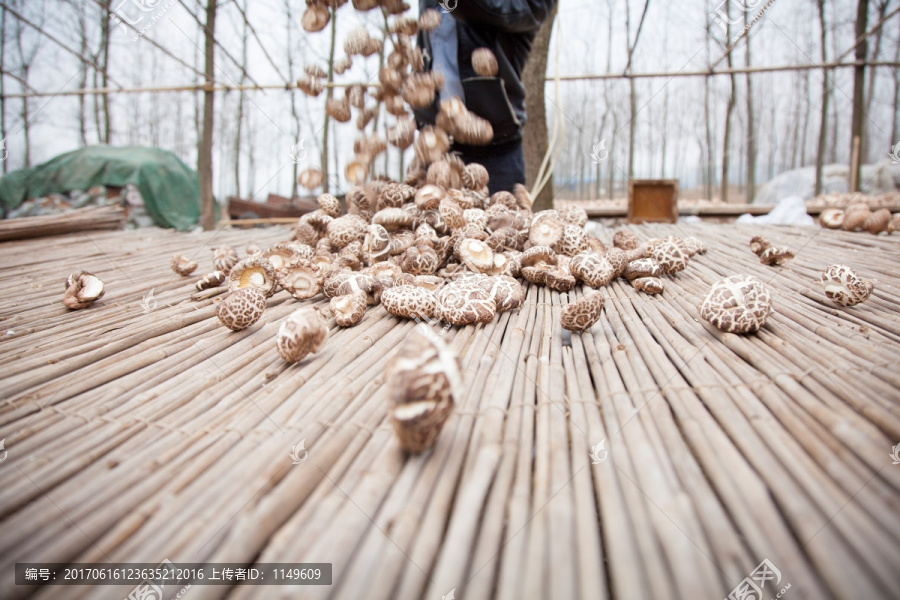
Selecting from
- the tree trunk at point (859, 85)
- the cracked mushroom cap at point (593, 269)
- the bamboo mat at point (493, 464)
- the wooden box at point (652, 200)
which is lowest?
the bamboo mat at point (493, 464)

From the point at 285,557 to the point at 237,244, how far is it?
11.0ft

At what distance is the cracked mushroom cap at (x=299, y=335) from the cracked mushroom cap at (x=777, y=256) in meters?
2.33

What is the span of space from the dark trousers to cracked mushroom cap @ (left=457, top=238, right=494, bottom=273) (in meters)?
1.92

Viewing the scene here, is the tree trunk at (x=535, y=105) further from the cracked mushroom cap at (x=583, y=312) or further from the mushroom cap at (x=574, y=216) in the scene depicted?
the cracked mushroom cap at (x=583, y=312)

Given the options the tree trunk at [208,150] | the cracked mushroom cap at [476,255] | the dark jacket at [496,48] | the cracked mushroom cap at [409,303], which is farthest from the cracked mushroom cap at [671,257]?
the tree trunk at [208,150]

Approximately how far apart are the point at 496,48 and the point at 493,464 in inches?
136

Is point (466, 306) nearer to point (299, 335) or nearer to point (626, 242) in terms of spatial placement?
point (299, 335)

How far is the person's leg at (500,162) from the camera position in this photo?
13.1ft

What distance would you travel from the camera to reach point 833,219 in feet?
11.9

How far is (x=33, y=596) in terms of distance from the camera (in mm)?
700

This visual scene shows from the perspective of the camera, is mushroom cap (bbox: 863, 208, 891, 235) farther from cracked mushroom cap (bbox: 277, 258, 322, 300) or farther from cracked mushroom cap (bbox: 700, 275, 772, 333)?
cracked mushroom cap (bbox: 277, 258, 322, 300)

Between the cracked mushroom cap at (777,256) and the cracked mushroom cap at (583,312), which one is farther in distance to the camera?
the cracked mushroom cap at (777,256)

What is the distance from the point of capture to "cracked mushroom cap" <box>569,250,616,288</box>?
85.6 inches

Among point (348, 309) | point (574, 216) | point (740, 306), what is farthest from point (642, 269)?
point (348, 309)
